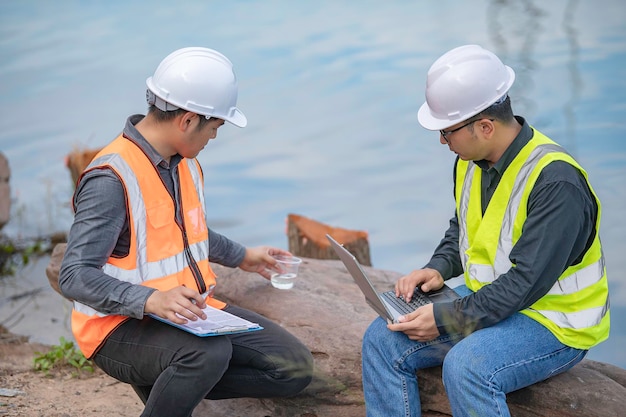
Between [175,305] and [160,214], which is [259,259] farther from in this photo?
[175,305]

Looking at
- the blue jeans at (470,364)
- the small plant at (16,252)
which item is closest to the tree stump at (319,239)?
the blue jeans at (470,364)

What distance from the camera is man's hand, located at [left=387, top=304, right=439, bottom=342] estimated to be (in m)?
3.29

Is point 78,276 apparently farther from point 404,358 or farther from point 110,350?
point 404,358

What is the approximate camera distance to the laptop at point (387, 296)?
131 inches

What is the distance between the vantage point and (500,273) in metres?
3.32

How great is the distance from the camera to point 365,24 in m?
13.8

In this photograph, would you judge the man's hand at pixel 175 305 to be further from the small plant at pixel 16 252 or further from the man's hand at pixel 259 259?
the small plant at pixel 16 252

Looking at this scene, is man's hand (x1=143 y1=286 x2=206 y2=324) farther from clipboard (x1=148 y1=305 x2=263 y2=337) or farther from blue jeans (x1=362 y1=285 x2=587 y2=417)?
blue jeans (x1=362 y1=285 x2=587 y2=417)

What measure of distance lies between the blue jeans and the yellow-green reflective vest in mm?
64

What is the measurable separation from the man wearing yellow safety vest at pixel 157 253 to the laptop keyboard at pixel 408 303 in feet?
1.93

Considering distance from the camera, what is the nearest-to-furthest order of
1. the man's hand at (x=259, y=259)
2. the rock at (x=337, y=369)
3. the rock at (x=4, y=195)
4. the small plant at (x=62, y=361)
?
the rock at (x=337, y=369), the man's hand at (x=259, y=259), the small plant at (x=62, y=361), the rock at (x=4, y=195)

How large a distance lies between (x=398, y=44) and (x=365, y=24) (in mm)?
795

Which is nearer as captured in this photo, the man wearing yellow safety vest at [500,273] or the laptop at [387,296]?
the man wearing yellow safety vest at [500,273]

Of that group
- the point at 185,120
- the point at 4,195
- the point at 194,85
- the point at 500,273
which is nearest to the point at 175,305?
the point at 185,120
